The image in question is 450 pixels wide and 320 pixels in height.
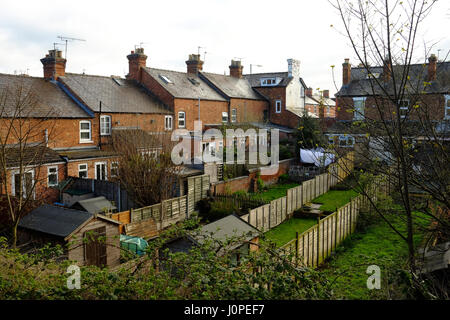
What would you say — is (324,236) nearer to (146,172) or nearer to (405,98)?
(405,98)

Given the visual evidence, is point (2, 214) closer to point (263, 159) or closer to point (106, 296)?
point (106, 296)

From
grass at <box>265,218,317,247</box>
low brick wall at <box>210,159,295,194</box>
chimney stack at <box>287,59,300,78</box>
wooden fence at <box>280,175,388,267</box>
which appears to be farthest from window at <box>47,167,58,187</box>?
chimney stack at <box>287,59,300,78</box>

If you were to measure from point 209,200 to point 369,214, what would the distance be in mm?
7502

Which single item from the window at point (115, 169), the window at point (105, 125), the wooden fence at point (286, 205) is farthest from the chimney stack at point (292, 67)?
the window at point (115, 169)

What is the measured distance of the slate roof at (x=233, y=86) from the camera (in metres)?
38.3

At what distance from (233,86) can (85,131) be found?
66.0 ft

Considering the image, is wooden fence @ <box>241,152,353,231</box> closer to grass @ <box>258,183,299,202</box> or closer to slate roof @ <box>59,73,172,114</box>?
grass @ <box>258,183,299,202</box>

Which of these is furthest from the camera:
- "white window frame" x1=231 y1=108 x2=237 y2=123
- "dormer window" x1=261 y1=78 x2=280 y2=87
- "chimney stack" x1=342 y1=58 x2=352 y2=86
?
"dormer window" x1=261 y1=78 x2=280 y2=87

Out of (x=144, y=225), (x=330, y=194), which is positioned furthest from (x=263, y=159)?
(x=144, y=225)

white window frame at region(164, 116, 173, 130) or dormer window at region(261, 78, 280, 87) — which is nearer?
white window frame at region(164, 116, 173, 130)

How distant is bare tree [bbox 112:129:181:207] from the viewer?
17688 mm

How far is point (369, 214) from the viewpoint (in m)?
16.2

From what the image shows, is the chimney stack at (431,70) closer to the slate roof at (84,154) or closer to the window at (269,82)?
the slate roof at (84,154)
